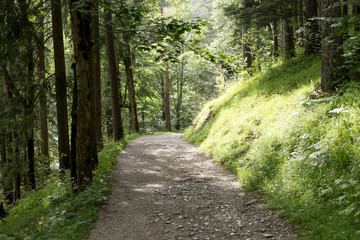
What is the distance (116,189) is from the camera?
24.3 feet

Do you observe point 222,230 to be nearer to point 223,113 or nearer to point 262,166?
point 262,166

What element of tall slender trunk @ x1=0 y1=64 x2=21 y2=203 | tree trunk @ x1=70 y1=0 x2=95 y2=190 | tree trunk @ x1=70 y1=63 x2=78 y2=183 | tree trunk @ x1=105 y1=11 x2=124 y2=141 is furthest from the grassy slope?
tall slender trunk @ x1=0 y1=64 x2=21 y2=203

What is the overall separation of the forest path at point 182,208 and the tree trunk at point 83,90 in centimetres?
104

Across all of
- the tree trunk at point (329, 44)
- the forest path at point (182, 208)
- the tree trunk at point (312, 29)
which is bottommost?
the forest path at point (182, 208)

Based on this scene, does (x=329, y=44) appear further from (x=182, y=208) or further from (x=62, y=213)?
(x=62, y=213)

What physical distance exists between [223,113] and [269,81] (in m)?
2.91

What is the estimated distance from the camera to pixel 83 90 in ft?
23.1

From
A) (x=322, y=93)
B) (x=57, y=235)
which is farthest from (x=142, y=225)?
(x=322, y=93)

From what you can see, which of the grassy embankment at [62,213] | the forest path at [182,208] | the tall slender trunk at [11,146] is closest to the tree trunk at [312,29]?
the forest path at [182,208]

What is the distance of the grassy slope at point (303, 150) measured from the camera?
421 cm

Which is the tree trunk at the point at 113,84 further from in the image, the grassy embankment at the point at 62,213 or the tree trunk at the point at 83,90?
the tree trunk at the point at 83,90

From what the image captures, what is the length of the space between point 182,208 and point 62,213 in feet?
8.46

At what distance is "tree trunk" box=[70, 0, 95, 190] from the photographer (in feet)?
22.5

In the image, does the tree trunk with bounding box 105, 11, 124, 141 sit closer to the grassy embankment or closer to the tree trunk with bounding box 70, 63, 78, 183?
the grassy embankment
